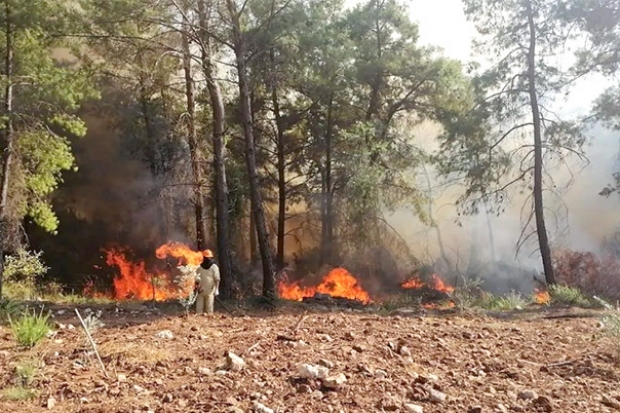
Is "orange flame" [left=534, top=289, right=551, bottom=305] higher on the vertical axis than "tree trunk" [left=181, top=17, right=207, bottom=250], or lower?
lower

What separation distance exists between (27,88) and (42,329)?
9.38m

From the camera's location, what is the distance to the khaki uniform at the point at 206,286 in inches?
327

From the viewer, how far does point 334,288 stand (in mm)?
18609

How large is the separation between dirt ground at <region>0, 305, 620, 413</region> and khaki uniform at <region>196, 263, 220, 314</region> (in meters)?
1.71

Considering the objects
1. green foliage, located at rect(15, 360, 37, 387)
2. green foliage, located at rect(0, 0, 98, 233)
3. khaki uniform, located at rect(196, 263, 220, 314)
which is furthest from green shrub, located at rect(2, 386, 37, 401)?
green foliage, located at rect(0, 0, 98, 233)

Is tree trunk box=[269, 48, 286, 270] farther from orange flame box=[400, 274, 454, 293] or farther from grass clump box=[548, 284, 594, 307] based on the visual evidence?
grass clump box=[548, 284, 594, 307]

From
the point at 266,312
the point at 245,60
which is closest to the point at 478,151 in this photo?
the point at 245,60

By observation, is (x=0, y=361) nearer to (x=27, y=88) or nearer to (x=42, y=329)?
(x=42, y=329)

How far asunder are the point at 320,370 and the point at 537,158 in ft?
41.5

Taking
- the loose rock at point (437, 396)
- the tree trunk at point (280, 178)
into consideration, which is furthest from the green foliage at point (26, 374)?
the tree trunk at point (280, 178)

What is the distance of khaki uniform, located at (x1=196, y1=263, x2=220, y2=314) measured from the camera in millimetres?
8297

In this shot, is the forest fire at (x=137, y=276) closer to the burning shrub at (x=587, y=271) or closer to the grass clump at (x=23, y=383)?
the grass clump at (x=23, y=383)

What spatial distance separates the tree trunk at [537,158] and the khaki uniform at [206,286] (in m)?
9.79

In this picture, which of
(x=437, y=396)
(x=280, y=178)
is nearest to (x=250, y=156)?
(x=437, y=396)
